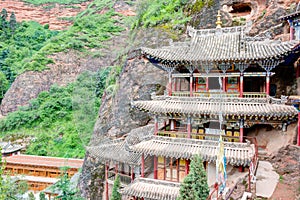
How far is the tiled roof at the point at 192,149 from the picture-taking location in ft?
41.8

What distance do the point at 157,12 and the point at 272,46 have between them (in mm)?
14112

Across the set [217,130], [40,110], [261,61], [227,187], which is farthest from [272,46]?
[40,110]

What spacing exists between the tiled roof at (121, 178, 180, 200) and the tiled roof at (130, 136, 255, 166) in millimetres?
1497

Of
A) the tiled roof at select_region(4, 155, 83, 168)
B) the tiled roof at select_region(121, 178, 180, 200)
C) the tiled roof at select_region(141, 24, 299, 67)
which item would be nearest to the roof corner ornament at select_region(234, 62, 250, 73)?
the tiled roof at select_region(141, 24, 299, 67)

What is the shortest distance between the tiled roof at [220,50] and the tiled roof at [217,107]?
6.52ft

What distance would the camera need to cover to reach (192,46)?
15953 millimetres

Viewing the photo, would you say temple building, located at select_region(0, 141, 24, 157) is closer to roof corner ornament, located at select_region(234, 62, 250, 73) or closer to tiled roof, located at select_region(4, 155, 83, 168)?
tiled roof, located at select_region(4, 155, 83, 168)

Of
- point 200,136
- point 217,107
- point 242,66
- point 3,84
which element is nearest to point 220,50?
point 242,66

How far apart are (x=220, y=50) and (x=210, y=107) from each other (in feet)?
10.5

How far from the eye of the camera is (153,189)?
1386 centimetres

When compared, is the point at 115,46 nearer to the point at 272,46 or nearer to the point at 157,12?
the point at 157,12

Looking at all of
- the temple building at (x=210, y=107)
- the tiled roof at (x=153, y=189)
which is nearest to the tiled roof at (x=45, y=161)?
the temple building at (x=210, y=107)

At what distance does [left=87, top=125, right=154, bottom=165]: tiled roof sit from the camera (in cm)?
1628

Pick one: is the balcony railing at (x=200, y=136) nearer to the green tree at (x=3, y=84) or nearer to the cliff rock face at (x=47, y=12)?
the green tree at (x=3, y=84)
